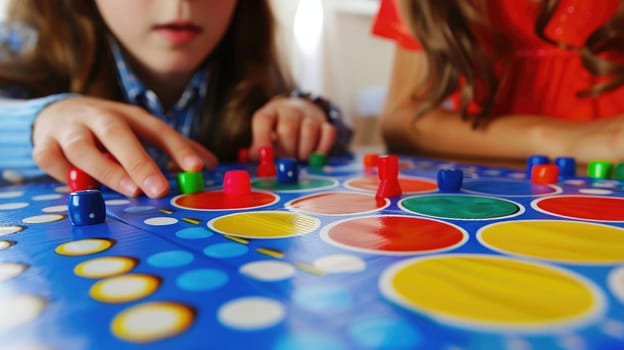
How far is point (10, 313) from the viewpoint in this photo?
0.75 ft

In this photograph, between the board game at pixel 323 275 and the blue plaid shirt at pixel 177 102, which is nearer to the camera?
the board game at pixel 323 275

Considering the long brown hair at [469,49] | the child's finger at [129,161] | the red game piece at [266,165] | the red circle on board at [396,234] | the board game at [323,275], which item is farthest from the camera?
the long brown hair at [469,49]

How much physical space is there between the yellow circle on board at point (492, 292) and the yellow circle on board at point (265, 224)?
0.37 ft

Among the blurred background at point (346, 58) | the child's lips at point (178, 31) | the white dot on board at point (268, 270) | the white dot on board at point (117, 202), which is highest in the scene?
the blurred background at point (346, 58)

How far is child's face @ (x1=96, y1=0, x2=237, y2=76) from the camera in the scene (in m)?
0.82

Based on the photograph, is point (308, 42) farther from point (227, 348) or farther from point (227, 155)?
point (227, 348)

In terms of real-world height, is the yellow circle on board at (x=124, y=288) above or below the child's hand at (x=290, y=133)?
below

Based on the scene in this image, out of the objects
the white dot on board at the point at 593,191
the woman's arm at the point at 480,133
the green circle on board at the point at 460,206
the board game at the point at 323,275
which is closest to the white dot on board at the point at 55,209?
the board game at the point at 323,275

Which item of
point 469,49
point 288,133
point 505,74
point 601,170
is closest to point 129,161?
point 288,133

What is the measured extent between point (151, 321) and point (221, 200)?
291 millimetres

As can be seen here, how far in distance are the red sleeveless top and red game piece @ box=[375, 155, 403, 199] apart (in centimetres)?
72

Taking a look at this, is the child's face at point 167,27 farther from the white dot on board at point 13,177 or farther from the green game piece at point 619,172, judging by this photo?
the green game piece at point 619,172

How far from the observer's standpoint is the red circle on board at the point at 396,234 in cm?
32

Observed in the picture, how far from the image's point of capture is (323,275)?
267 millimetres
